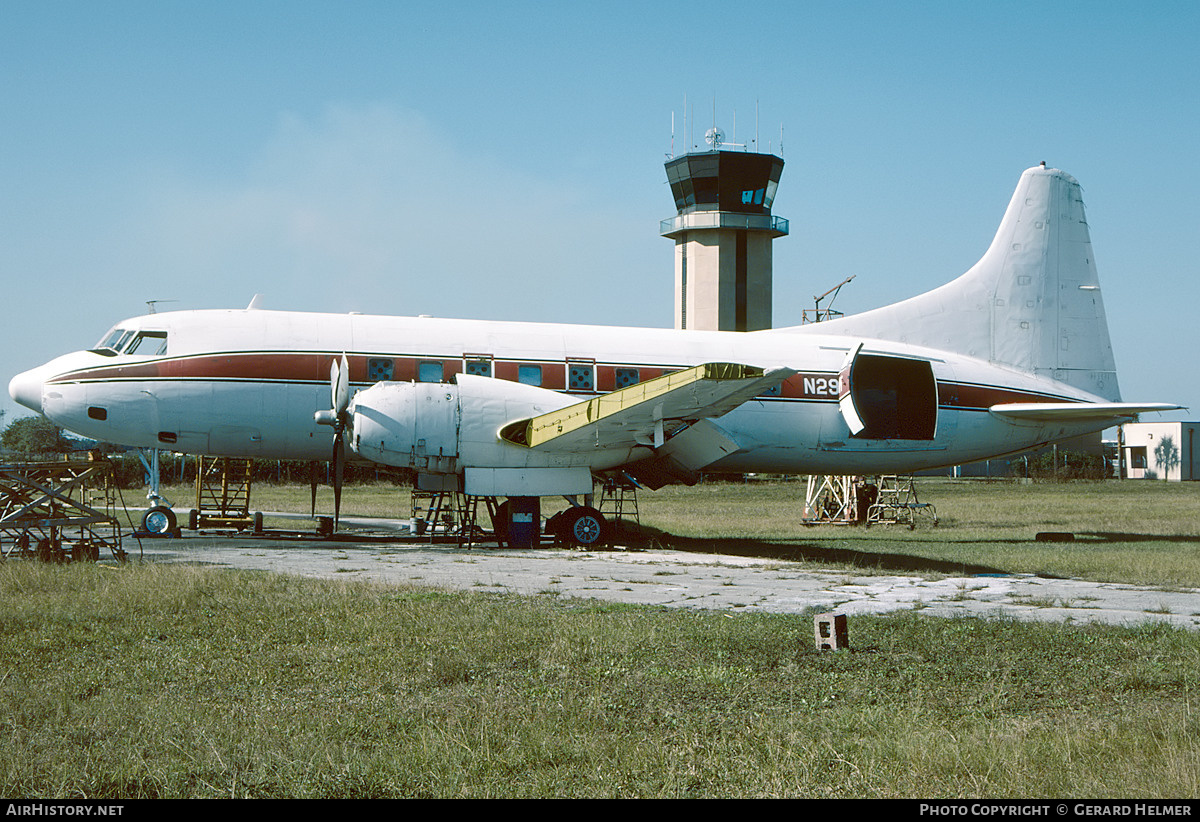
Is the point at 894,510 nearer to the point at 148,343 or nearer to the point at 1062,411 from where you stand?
the point at 1062,411

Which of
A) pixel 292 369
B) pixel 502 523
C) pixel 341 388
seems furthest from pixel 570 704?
pixel 292 369

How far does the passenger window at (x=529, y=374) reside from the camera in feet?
74.3

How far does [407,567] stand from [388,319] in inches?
315

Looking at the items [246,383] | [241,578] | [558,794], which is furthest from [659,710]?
[246,383]

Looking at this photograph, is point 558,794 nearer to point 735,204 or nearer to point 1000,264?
point 1000,264

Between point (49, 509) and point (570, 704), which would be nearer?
point (570, 704)

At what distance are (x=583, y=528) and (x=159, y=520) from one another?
33.3ft

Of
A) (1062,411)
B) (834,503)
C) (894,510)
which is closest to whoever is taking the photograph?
(1062,411)

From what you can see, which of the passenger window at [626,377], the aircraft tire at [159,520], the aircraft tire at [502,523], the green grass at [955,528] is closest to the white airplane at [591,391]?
the passenger window at [626,377]

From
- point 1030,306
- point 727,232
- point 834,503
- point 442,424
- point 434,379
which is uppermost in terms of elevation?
point 727,232

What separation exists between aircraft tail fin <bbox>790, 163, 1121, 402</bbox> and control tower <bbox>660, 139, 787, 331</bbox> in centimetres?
4775

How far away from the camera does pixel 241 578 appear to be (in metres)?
14.0

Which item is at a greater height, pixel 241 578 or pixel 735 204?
pixel 735 204

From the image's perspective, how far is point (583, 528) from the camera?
2198 cm
